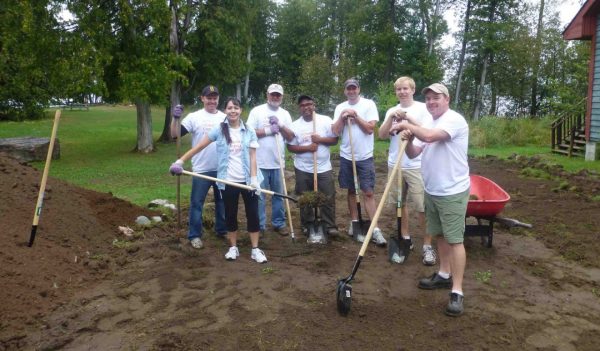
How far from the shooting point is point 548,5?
34250 mm

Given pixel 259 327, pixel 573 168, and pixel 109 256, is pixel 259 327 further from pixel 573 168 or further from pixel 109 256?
pixel 573 168

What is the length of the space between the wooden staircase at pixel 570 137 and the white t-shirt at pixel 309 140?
457 inches

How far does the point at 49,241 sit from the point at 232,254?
207 cm

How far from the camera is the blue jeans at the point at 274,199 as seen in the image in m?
6.32

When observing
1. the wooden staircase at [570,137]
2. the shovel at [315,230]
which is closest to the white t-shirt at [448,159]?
the shovel at [315,230]

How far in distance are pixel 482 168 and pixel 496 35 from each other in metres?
21.4

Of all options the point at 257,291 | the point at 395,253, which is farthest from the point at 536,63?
the point at 257,291

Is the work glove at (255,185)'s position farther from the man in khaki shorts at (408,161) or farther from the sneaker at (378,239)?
the sneaker at (378,239)

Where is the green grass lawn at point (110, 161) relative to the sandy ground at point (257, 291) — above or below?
above

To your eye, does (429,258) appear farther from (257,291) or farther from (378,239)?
(257,291)

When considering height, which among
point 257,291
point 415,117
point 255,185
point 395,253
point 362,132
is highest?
point 415,117

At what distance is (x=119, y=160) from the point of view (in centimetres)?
1462

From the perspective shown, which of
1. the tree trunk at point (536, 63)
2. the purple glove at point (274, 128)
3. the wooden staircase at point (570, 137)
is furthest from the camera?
the tree trunk at point (536, 63)

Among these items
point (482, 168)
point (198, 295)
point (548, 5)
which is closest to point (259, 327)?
point (198, 295)
